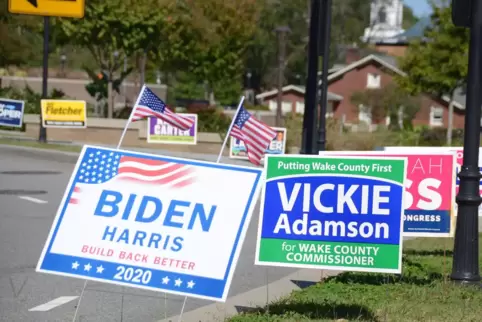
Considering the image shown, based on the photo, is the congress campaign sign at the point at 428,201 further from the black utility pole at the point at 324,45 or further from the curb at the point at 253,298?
the black utility pole at the point at 324,45

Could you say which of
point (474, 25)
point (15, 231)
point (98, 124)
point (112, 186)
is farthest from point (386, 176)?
point (98, 124)

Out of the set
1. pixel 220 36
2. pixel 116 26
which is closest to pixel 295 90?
pixel 220 36

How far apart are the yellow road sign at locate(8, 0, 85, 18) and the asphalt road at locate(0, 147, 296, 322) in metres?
3.77

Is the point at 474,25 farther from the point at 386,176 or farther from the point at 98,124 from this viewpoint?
the point at 98,124

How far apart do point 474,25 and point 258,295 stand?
3304 mm

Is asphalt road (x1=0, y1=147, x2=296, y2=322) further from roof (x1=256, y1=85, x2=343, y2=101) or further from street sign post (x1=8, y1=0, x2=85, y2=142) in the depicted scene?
roof (x1=256, y1=85, x2=343, y2=101)

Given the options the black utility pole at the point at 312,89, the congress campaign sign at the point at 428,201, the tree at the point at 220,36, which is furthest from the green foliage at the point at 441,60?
the congress campaign sign at the point at 428,201

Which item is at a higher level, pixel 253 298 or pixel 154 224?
pixel 154 224

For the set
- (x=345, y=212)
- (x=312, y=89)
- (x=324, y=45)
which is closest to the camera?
(x=345, y=212)

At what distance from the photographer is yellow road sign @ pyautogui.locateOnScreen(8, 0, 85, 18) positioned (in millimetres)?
19219

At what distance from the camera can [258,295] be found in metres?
10.1

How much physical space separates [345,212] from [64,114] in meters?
27.0

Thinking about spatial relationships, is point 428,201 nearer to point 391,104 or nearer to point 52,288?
point 52,288

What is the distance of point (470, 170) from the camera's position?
985 centimetres
